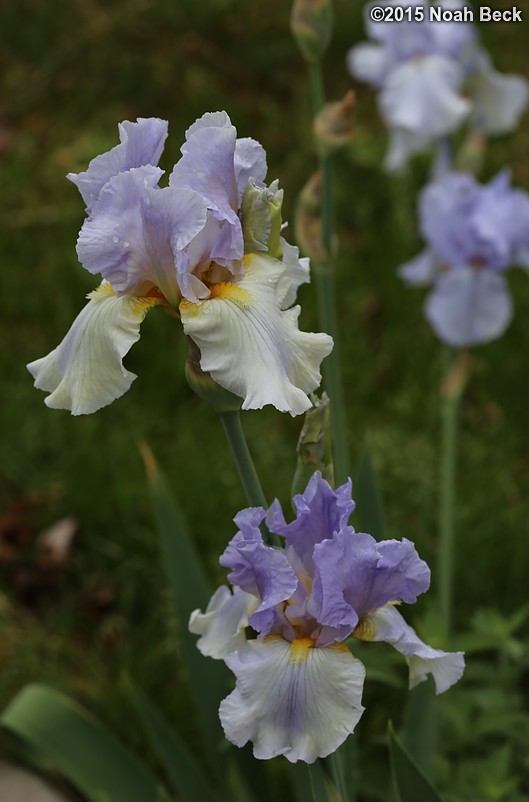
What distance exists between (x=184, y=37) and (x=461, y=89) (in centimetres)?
180

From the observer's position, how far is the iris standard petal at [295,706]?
802mm

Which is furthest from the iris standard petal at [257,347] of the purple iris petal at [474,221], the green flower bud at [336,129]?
the purple iris petal at [474,221]

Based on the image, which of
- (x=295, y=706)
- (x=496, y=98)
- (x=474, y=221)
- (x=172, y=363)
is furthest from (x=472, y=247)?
(x=295, y=706)

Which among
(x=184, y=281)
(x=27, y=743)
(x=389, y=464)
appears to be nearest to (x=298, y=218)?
(x=184, y=281)

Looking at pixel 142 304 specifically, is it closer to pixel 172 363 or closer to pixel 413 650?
pixel 413 650

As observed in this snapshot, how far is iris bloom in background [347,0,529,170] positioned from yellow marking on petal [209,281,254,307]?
1.12 metres

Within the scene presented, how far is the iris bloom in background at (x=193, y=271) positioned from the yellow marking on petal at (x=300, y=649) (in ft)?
0.70

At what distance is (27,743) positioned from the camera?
5.22ft

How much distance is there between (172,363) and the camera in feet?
8.02

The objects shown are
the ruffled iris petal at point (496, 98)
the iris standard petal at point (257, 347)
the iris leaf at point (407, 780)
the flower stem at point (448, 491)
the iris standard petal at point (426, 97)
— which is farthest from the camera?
the ruffled iris petal at point (496, 98)

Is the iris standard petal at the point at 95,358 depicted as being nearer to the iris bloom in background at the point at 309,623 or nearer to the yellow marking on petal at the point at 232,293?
the yellow marking on petal at the point at 232,293

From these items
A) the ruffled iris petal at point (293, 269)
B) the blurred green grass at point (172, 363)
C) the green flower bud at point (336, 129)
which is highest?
the ruffled iris petal at point (293, 269)

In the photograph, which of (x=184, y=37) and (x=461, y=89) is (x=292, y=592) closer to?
(x=461, y=89)

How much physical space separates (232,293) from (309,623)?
0.95 feet
